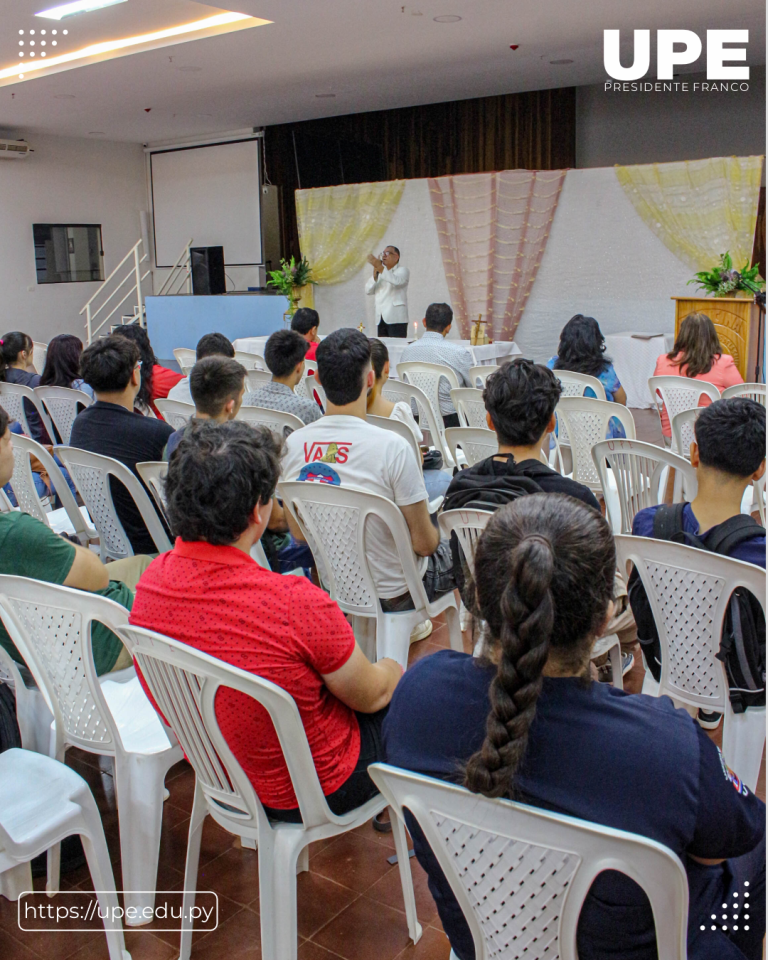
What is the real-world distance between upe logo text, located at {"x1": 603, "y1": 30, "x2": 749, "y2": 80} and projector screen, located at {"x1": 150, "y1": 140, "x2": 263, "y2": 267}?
19.3ft

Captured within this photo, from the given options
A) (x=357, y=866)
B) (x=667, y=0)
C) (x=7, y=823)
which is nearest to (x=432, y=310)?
(x=667, y=0)

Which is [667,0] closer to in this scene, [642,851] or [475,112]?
[475,112]

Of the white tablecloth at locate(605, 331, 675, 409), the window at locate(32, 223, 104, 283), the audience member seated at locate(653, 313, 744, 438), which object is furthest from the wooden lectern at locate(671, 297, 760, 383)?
the window at locate(32, 223, 104, 283)

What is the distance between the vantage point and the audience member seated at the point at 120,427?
9.90 ft

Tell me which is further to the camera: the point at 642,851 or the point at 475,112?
the point at 475,112

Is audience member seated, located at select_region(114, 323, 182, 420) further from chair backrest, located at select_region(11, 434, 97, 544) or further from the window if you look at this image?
the window

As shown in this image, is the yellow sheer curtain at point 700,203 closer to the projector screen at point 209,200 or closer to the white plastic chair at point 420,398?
the white plastic chair at point 420,398

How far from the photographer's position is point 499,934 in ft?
3.73

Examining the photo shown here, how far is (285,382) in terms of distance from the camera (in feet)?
12.4

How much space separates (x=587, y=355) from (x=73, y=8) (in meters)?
5.52

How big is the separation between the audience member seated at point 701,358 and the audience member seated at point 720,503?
2386 mm

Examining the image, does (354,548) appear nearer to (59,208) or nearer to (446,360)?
(446,360)

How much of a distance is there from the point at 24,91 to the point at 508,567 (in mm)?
10938

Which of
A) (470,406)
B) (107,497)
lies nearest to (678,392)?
(470,406)
